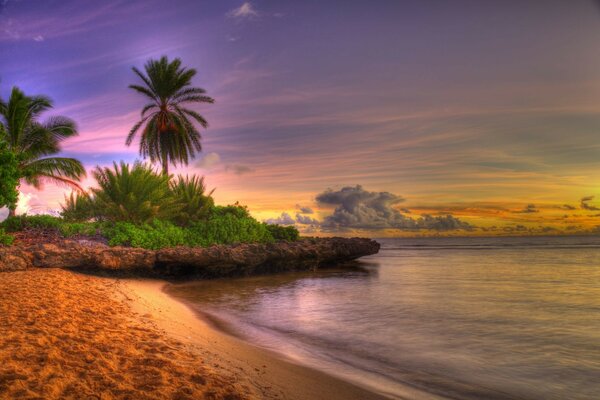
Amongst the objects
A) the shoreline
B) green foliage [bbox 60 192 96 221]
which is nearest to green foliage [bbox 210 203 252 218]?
green foliage [bbox 60 192 96 221]

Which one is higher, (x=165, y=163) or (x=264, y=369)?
(x=165, y=163)

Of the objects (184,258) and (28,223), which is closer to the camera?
(184,258)

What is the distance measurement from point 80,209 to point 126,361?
2186 centimetres

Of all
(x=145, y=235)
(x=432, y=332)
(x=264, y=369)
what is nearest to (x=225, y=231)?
(x=145, y=235)

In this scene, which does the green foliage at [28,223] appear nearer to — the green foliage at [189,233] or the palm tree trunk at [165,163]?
the green foliage at [189,233]

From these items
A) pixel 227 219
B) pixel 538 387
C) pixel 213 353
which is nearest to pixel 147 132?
pixel 227 219

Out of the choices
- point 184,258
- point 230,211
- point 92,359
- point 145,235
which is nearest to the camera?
point 92,359

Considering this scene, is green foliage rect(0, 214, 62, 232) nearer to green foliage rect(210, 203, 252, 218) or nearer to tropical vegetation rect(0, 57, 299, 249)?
tropical vegetation rect(0, 57, 299, 249)

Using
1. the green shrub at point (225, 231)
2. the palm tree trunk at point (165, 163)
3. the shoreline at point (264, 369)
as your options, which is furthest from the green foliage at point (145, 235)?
the shoreline at point (264, 369)

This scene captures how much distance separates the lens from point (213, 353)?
17.3 feet

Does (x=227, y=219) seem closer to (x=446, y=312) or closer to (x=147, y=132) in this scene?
(x=147, y=132)

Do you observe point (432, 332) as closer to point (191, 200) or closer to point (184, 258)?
point (184, 258)

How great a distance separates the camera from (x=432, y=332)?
8.44 meters

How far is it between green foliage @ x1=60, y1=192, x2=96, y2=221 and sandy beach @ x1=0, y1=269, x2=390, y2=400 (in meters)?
16.2
